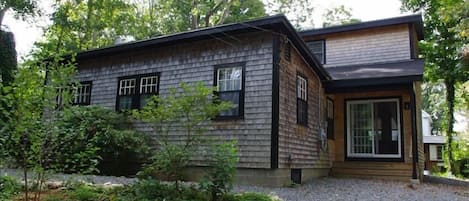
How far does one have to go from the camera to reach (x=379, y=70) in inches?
413

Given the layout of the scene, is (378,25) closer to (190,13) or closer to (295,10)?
(190,13)

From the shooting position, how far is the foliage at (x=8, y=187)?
4741 mm

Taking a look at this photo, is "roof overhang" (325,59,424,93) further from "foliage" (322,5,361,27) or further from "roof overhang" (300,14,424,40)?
"foliage" (322,5,361,27)

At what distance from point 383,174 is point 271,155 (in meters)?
4.28

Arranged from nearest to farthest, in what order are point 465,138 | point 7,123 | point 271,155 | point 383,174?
point 7,123 → point 271,155 → point 383,174 → point 465,138

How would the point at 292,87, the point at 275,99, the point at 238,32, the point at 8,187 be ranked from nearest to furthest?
the point at 8,187 → the point at 275,99 → the point at 238,32 → the point at 292,87

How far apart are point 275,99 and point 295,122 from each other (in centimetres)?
121

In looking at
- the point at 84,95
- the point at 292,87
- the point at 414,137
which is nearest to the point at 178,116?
the point at 292,87

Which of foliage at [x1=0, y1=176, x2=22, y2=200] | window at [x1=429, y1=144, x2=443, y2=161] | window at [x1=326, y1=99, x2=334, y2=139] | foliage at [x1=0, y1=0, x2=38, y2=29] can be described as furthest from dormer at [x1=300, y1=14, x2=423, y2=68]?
window at [x1=429, y1=144, x2=443, y2=161]

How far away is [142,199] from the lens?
4.88 meters

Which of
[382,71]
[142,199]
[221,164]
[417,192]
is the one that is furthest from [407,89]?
[142,199]

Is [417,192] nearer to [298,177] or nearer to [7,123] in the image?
[298,177]

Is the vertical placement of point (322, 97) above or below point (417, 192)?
above

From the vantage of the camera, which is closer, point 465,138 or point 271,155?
point 271,155
